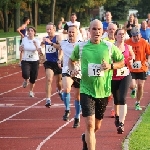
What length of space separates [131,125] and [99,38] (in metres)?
4.90

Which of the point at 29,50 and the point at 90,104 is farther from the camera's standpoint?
the point at 29,50

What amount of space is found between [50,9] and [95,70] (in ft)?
180

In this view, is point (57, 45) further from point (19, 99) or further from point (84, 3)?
point (84, 3)

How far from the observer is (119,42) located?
14.5 meters

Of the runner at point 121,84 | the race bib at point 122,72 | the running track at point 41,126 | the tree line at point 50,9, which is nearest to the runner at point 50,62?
the running track at point 41,126

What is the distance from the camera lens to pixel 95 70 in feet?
35.1

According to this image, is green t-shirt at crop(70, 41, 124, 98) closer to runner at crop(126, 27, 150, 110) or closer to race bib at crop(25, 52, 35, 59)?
runner at crop(126, 27, 150, 110)

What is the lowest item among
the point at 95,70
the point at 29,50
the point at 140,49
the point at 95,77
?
the point at 29,50

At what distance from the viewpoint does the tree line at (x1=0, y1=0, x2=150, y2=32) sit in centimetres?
6253

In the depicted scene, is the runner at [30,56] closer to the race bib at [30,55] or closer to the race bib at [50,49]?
the race bib at [30,55]

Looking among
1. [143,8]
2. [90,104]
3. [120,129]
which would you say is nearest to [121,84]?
[120,129]

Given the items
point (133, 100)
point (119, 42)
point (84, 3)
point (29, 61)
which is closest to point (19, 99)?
point (29, 61)

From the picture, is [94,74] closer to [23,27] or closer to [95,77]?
[95,77]

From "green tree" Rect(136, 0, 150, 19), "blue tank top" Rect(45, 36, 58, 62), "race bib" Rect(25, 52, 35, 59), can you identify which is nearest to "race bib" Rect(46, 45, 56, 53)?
"blue tank top" Rect(45, 36, 58, 62)
